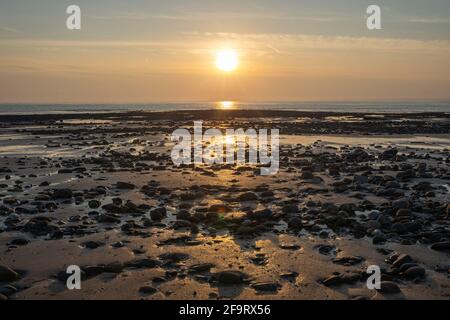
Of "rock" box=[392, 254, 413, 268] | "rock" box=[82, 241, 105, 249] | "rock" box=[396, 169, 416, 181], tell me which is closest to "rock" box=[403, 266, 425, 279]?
"rock" box=[392, 254, 413, 268]

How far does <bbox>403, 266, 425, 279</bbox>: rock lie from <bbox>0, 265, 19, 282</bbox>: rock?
6.26 metres

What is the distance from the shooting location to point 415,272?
7414 mm

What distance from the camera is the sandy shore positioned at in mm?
7199

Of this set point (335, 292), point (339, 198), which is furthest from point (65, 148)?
point (335, 292)

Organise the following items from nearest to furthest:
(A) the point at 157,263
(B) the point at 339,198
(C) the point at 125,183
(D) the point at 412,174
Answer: (A) the point at 157,263, (B) the point at 339,198, (C) the point at 125,183, (D) the point at 412,174

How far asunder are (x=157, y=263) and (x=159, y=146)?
72.6 feet

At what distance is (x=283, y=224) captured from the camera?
1068cm

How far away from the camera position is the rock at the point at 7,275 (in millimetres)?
7316

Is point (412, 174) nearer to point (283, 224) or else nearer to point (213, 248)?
point (283, 224)

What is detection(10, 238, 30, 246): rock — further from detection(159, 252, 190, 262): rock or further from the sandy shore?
detection(159, 252, 190, 262): rock

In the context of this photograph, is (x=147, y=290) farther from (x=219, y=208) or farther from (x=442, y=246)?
(x=442, y=246)

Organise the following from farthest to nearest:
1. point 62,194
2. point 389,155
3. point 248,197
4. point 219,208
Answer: point 389,155, point 62,194, point 248,197, point 219,208

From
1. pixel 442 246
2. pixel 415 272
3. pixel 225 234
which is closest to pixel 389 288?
pixel 415 272

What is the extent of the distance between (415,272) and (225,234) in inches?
154
